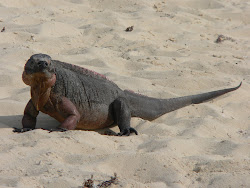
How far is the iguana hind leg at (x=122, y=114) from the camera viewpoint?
16.1 ft

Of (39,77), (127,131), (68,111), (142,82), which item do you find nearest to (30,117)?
(68,111)

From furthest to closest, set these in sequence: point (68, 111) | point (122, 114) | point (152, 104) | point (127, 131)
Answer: point (152, 104) < point (122, 114) < point (127, 131) < point (68, 111)

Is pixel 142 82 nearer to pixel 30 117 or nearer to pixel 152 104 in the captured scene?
pixel 152 104

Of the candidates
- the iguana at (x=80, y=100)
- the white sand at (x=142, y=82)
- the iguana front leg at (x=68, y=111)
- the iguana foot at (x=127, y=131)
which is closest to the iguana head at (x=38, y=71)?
the iguana at (x=80, y=100)

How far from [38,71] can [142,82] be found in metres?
2.30

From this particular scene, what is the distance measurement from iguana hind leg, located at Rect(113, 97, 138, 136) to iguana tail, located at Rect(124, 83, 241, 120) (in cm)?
20

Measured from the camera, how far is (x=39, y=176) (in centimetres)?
304

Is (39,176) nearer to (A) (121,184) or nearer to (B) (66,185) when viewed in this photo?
(B) (66,185)

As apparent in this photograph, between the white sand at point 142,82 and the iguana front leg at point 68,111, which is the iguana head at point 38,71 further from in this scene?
the white sand at point 142,82

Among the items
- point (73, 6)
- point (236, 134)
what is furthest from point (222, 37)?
point (236, 134)

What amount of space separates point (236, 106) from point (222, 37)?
2978mm

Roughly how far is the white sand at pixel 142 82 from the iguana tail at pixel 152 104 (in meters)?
0.10

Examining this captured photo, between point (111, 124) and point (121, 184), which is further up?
Result: point (121, 184)

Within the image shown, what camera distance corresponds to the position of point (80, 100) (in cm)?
479
